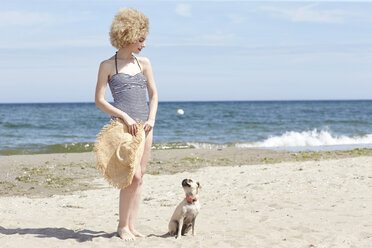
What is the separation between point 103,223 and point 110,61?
2.48 m

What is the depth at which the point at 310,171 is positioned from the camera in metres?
9.54

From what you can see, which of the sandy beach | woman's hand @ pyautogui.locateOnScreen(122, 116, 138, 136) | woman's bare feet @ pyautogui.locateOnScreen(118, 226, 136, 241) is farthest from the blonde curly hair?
the sandy beach

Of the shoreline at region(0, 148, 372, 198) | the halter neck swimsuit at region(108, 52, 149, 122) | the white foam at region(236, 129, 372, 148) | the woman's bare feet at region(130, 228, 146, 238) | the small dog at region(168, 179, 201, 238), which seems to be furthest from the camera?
the white foam at region(236, 129, 372, 148)

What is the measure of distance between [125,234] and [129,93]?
1674 millimetres

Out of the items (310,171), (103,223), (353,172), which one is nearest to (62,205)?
(103,223)

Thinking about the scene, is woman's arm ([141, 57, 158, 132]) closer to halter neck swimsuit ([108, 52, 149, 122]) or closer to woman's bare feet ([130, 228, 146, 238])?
halter neck swimsuit ([108, 52, 149, 122])

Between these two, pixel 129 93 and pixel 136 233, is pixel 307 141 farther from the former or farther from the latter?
pixel 129 93

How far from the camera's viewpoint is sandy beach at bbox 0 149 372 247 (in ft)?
16.9

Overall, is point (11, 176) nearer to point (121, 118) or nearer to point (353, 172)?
point (121, 118)

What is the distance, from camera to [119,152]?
15.6ft

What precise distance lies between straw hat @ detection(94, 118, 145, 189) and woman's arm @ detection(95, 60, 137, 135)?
7 cm

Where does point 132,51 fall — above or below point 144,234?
above

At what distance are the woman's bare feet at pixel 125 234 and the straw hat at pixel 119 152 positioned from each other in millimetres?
681

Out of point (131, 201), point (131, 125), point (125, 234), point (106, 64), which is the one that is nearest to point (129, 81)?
point (106, 64)
